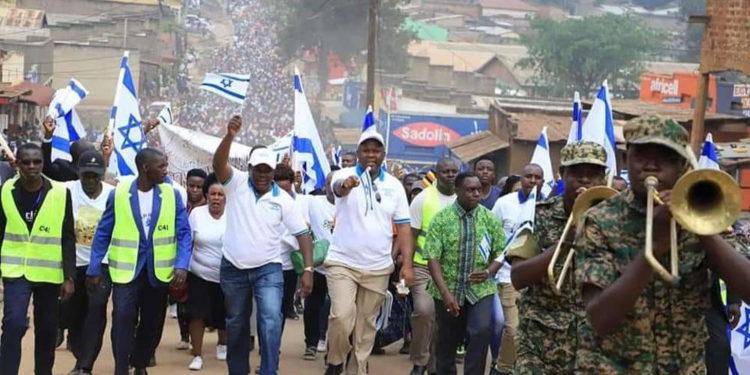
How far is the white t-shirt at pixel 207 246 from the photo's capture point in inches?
453

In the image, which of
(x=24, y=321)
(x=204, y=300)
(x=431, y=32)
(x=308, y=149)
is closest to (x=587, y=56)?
(x=431, y=32)

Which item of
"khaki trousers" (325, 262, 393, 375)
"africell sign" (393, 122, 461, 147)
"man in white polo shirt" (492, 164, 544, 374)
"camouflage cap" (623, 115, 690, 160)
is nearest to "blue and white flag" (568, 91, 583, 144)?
"man in white polo shirt" (492, 164, 544, 374)

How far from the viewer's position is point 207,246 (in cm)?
1152

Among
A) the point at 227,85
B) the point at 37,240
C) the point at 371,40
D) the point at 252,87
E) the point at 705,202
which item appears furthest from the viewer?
the point at 252,87

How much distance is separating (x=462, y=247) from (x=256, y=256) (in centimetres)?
142

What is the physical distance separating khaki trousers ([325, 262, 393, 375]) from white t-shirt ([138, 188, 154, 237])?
137cm

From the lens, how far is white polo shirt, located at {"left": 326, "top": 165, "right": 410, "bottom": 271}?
10742mm

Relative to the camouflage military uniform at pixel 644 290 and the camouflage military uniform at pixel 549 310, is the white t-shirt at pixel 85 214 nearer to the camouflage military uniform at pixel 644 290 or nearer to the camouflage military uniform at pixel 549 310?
the camouflage military uniform at pixel 549 310

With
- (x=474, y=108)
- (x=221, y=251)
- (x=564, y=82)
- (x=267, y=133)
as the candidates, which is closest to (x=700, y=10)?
(x=564, y=82)

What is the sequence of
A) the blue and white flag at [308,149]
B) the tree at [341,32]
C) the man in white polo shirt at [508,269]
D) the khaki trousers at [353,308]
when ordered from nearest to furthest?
the man in white polo shirt at [508,269], the khaki trousers at [353,308], the blue and white flag at [308,149], the tree at [341,32]

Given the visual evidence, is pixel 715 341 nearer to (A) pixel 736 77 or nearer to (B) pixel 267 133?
(A) pixel 736 77

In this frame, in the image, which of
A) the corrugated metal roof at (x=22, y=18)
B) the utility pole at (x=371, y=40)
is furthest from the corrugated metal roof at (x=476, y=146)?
the corrugated metal roof at (x=22, y=18)

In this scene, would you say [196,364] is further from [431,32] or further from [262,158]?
[431,32]

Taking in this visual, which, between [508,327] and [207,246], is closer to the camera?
[508,327]
